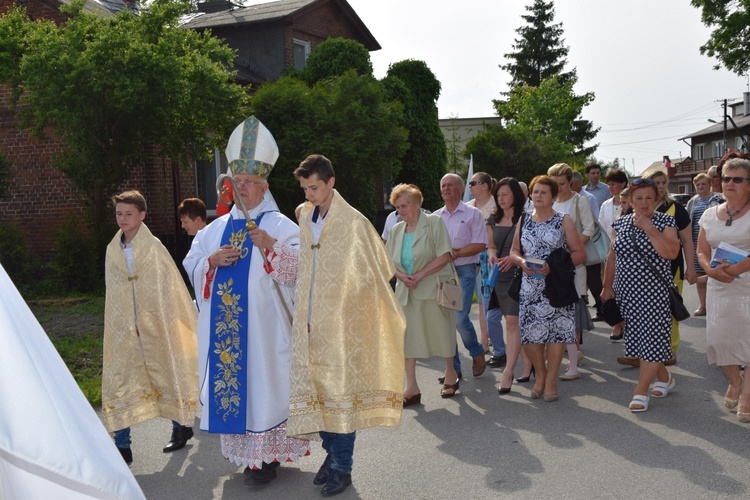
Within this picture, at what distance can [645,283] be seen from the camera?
6699 mm

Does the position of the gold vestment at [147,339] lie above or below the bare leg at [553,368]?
above

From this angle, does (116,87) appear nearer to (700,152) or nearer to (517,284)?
(517,284)

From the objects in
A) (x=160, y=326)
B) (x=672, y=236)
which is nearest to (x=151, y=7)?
(x=160, y=326)

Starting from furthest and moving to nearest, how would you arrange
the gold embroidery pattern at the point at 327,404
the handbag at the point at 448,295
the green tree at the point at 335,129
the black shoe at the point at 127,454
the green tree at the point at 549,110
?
the green tree at the point at 549,110 < the green tree at the point at 335,129 < the handbag at the point at 448,295 < the black shoe at the point at 127,454 < the gold embroidery pattern at the point at 327,404

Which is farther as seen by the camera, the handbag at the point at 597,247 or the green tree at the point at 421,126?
the green tree at the point at 421,126

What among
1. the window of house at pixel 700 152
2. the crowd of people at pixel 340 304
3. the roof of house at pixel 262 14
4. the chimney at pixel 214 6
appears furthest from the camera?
the window of house at pixel 700 152

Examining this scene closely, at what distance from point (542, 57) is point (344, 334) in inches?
2346

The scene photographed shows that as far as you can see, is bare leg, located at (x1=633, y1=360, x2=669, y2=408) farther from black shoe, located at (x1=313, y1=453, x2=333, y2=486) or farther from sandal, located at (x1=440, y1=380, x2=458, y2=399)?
black shoe, located at (x1=313, y1=453, x2=333, y2=486)

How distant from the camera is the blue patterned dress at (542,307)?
7203 mm

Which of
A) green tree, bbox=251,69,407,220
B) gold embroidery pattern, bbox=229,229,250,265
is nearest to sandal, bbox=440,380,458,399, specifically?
gold embroidery pattern, bbox=229,229,250,265

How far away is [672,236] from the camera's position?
6.59m

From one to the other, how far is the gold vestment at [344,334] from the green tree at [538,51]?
57455mm

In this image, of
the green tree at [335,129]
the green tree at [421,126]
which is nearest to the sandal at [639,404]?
the green tree at [335,129]

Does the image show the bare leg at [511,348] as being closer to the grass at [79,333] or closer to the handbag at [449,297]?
the handbag at [449,297]
